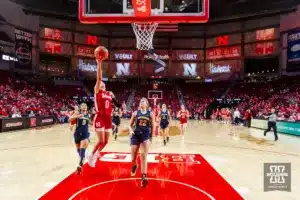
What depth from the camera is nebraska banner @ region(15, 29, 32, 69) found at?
1205 inches

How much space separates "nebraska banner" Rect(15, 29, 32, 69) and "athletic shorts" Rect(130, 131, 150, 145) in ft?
95.1

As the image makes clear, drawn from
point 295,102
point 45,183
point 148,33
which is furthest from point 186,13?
point 295,102

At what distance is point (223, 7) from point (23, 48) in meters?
27.2

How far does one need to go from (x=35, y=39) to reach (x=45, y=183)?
32530 mm

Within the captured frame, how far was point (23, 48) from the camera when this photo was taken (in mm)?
31328

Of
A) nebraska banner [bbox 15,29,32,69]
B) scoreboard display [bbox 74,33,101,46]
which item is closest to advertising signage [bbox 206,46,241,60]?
scoreboard display [bbox 74,33,101,46]

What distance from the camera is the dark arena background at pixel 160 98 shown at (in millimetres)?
6332

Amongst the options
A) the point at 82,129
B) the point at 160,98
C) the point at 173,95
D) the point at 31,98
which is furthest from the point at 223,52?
the point at 82,129

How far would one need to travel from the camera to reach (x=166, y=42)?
136 ft

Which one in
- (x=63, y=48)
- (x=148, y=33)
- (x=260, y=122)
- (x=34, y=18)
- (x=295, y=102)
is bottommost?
(x=260, y=122)

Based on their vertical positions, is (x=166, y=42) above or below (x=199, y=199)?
above

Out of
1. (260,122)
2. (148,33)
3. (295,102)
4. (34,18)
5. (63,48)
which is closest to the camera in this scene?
(148,33)

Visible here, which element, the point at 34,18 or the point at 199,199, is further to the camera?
the point at 34,18

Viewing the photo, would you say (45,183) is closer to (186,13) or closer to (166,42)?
(186,13)
